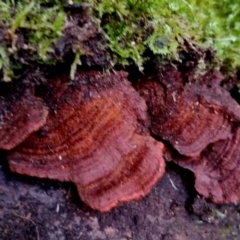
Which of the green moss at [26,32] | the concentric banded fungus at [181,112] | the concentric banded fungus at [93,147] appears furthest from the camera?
the concentric banded fungus at [181,112]

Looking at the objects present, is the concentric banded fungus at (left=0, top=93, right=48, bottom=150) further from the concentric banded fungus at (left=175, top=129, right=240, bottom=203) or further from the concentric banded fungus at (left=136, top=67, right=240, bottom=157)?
the concentric banded fungus at (left=175, top=129, right=240, bottom=203)

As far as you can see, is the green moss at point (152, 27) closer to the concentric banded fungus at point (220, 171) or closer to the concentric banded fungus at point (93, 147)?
the concentric banded fungus at point (93, 147)

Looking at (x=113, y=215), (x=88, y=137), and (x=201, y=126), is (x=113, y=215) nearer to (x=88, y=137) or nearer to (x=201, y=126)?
(x=88, y=137)

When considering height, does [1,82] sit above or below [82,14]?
below

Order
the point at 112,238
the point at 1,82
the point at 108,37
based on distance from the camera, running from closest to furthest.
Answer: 1. the point at 1,82
2. the point at 108,37
3. the point at 112,238

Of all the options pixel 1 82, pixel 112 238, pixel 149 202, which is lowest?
pixel 112 238

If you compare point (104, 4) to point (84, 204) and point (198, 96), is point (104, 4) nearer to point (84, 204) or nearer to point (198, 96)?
point (198, 96)

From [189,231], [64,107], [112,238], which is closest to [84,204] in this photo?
[112,238]

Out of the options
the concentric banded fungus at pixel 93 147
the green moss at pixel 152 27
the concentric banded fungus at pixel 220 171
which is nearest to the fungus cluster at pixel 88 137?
the concentric banded fungus at pixel 93 147
